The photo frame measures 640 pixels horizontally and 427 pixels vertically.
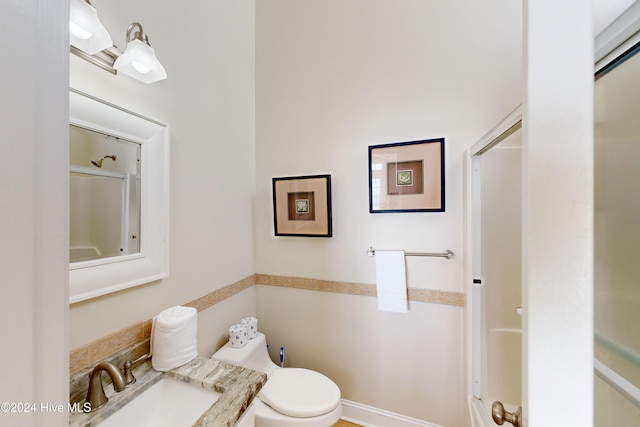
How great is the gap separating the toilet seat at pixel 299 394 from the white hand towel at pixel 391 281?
543 mm

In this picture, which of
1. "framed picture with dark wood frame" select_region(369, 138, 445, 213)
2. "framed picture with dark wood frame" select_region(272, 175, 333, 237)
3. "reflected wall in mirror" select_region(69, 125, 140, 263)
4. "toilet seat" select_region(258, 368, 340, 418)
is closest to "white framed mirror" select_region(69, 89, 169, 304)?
"reflected wall in mirror" select_region(69, 125, 140, 263)

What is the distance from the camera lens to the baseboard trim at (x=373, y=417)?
1450mm

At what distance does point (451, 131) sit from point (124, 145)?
5.36 feet

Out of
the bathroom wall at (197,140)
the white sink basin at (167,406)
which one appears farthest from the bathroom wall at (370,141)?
the white sink basin at (167,406)

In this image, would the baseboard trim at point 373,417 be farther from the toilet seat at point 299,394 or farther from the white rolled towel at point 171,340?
the white rolled towel at point 171,340

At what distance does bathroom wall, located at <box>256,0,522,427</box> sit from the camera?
1.35 meters

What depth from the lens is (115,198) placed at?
937mm

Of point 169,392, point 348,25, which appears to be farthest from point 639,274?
point 348,25

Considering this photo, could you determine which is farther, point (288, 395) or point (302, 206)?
point (302, 206)

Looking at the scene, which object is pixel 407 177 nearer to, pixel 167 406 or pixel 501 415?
pixel 501 415

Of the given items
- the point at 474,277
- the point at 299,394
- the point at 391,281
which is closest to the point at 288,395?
the point at 299,394

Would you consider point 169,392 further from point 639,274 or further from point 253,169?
point 639,274

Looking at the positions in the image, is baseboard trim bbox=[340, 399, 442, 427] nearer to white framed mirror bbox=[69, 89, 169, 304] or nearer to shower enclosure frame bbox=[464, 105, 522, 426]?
shower enclosure frame bbox=[464, 105, 522, 426]

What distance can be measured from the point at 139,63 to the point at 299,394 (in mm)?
1692
